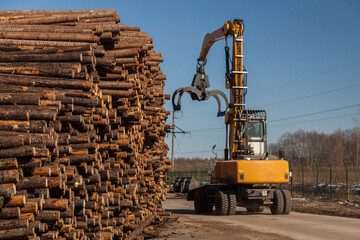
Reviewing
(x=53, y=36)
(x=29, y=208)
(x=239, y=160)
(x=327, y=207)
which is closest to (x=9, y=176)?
(x=29, y=208)

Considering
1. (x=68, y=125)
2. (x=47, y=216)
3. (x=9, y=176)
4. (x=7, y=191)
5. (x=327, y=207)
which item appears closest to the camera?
(x=7, y=191)

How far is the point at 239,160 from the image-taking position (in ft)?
68.8

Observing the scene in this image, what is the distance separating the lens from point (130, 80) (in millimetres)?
12070

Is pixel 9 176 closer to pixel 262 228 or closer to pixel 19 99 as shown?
pixel 19 99

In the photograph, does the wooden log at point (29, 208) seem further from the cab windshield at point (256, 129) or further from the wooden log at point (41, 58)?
the cab windshield at point (256, 129)

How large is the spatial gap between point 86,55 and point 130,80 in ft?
9.30

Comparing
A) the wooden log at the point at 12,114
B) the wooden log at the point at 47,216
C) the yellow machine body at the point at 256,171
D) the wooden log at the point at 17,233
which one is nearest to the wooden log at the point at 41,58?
the wooden log at the point at 12,114

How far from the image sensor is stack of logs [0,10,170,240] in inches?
275

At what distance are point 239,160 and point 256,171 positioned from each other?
77 centimetres

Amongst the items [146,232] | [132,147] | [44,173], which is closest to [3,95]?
[44,173]

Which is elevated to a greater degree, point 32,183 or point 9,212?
point 32,183

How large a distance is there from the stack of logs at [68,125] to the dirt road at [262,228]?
2009 millimetres

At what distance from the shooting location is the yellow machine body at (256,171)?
68.1 ft

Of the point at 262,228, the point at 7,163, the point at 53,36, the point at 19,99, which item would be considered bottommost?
the point at 262,228
